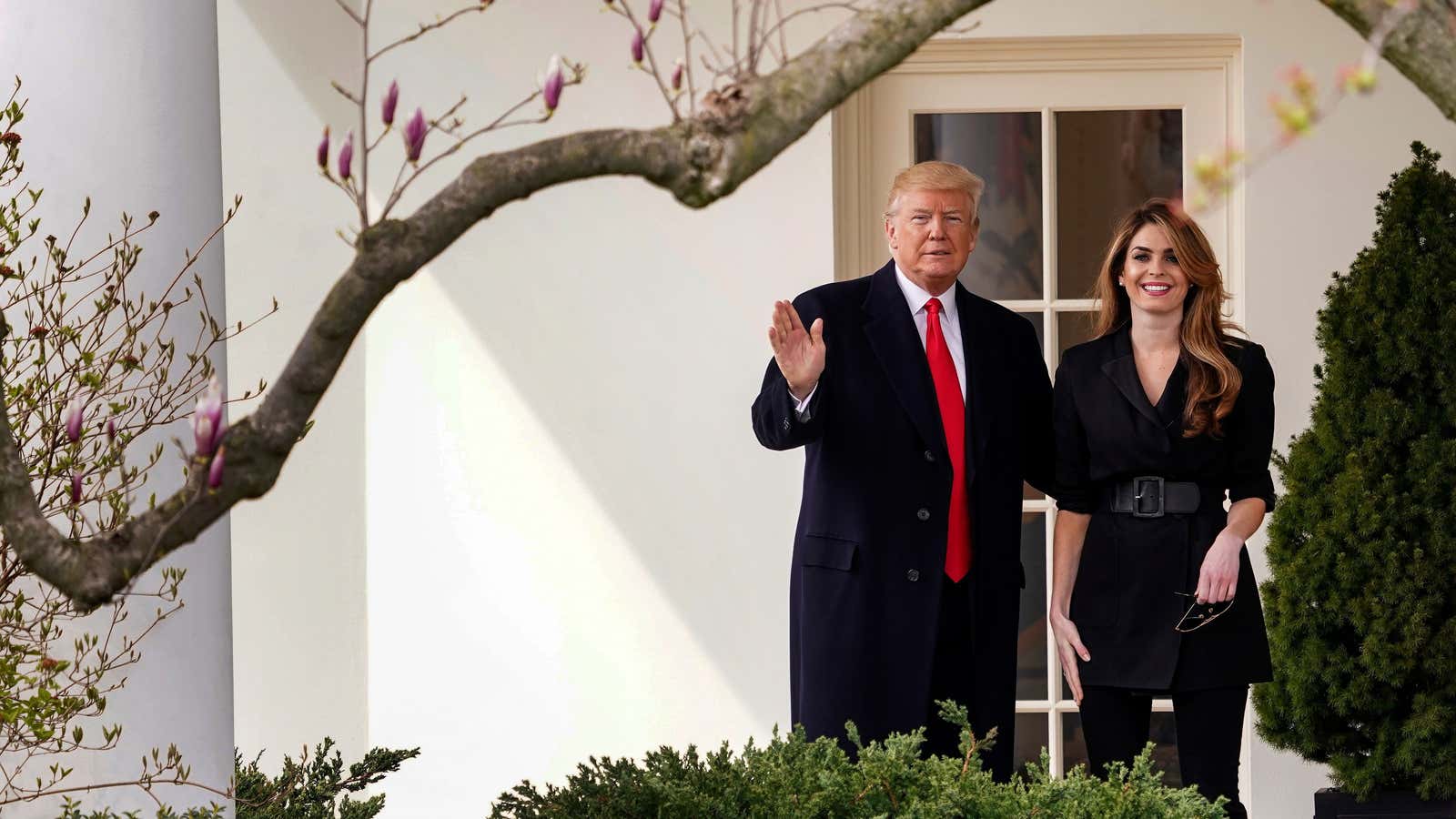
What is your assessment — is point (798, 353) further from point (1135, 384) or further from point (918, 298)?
point (1135, 384)

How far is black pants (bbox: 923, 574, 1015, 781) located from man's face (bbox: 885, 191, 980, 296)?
60 cm

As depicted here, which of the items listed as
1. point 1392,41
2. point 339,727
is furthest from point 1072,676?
point 339,727

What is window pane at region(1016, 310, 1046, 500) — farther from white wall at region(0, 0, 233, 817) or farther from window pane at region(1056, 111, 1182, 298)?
white wall at region(0, 0, 233, 817)

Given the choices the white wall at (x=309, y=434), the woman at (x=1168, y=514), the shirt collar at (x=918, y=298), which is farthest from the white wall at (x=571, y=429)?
the woman at (x=1168, y=514)

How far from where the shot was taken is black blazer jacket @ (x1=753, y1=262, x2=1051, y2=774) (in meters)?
3.07

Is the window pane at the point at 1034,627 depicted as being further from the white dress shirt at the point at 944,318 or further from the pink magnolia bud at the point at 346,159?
the pink magnolia bud at the point at 346,159

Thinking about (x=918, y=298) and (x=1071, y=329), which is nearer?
(x=918, y=298)

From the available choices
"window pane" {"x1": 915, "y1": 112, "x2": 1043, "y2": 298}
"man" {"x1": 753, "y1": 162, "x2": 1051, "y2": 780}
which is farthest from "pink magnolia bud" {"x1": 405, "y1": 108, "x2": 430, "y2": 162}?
"window pane" {"x1": 915, "y1": 112, "x2": 1043, "y2": 298}

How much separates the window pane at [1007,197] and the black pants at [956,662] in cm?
176

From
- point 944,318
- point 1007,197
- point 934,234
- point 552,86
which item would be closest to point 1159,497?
point 944,318

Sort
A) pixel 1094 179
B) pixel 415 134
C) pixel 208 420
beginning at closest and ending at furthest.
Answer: pixel 208 420
pixel 415 134
pixel 1094 179

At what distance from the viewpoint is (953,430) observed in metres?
3.14

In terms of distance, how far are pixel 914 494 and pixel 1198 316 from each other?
0.63 meters

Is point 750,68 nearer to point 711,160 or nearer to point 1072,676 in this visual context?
point 711,160
